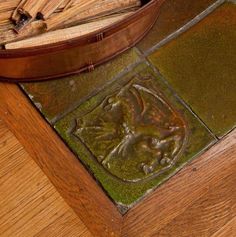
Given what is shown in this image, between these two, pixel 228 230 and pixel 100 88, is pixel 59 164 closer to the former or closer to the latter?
pixel 100 88

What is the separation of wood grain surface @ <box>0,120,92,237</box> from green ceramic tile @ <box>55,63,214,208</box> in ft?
0.36

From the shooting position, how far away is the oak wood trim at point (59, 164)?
43.8 inches

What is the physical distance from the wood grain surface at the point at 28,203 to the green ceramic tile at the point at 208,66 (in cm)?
43

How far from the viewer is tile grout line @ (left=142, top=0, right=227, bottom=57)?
4.39ft

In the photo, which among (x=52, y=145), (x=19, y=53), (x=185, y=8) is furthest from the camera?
(x=185, y=8)

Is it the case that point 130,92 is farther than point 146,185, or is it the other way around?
point 130,92

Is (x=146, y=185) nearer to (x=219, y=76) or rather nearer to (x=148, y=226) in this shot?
(x=148, y=226)

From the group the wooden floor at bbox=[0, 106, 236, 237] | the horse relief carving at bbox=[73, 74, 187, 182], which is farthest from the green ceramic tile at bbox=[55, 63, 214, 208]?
the wooden floor at bbox=[0, 106, 236, 237]

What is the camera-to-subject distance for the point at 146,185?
3.79ft

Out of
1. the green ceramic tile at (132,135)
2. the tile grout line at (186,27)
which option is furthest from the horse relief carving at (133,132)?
the tile grout line at (186,27)

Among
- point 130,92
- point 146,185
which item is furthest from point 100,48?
point 146,185

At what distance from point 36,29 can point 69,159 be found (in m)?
0.35

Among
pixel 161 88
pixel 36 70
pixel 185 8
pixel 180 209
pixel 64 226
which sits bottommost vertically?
pixel 180 209

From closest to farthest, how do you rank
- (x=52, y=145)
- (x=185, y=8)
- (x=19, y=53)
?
(x=19, y=53), (x=52, y=145), (x=185, y=8)
